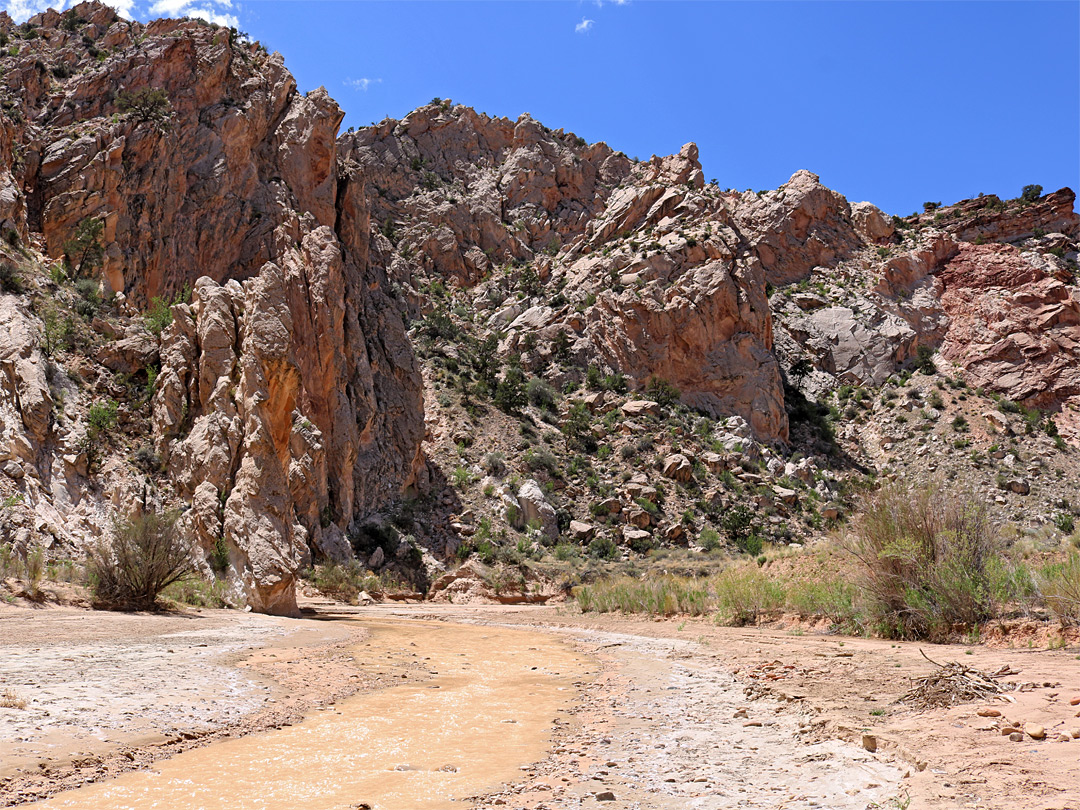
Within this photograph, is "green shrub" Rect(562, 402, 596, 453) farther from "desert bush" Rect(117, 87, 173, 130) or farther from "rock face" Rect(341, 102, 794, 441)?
"desert bush" Rect(117, 87, 173, 130)

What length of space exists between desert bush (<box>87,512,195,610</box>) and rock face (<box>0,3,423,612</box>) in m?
3.74

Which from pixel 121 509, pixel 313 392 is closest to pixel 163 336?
pixel 121 509

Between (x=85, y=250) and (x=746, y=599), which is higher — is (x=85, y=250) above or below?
above

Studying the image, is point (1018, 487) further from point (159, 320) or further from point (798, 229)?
point (159, 320)

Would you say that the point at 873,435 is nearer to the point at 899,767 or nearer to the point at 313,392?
the point at 313,392

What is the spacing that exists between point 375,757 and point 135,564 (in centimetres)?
1266

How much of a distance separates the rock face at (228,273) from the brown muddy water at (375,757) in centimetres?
1325

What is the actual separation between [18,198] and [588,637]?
2948cm

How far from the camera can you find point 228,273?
37719 mm

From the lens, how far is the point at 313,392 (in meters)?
34.8

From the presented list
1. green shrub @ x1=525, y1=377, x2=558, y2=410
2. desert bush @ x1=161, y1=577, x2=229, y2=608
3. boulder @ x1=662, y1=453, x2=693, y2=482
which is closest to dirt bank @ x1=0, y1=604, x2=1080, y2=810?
desert bush @ x1=161, y1=577, x2=229, y2=608

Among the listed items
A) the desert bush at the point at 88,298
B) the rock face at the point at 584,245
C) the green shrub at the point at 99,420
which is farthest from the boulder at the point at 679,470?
the desert bush at the point at 88,298

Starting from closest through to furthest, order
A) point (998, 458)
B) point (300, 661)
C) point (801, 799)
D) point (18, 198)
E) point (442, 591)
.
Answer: point (801, 799)
point (300, 661)
point (18, 198)
point (442, 591)
point (998, 458)

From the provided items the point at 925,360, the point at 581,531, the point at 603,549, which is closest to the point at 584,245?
the point at 925,360
